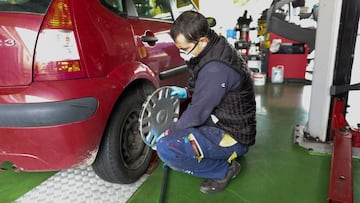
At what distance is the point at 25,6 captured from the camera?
4.05ft

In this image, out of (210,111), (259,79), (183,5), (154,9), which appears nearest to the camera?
(210,111)

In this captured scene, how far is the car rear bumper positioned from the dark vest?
69cm

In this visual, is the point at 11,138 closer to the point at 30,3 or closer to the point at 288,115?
the point at 30,3

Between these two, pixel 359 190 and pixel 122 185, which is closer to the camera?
pixel 359 190

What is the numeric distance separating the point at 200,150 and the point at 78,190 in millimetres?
835

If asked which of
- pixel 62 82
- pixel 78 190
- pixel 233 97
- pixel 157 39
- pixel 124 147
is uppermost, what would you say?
pixel 157 39

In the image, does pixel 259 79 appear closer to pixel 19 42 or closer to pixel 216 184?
pixel 216 184

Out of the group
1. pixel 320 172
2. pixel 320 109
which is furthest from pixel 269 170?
pixel 320 109

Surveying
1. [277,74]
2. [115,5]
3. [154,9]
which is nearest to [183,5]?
[154,9]

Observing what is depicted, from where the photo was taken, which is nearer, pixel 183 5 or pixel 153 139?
pixel 153 139

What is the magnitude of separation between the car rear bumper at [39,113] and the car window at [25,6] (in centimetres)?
43

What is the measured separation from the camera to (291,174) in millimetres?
1848

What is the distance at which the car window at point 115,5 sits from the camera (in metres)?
1.50

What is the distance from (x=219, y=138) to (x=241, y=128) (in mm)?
144
